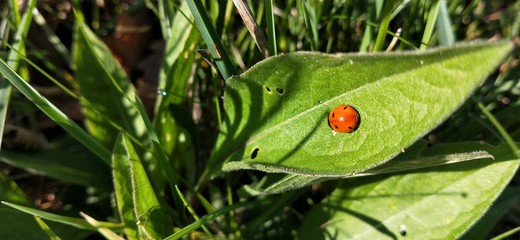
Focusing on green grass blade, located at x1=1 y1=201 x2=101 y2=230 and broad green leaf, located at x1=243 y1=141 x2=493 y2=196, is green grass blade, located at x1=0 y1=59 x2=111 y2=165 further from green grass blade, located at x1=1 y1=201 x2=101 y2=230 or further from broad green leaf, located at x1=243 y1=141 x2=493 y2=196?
broad green leaf, located at x1=243 y1=141 x2=493 y2=196

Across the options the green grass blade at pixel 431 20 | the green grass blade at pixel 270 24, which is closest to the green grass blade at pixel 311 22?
the green grass blade at pixel 270 24

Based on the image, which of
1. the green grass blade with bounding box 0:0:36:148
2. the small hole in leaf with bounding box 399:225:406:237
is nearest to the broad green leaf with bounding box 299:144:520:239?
the small hole in leaf with bounding box 399:225:406:237

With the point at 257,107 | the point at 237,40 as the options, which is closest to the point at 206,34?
the point at 257,107

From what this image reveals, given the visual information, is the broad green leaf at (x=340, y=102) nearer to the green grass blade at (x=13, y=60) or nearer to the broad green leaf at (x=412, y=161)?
the broad green leaf at (x=412, y=161)

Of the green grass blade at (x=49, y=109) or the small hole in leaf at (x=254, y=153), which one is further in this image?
the small hole in leaf at (x=254, y=153)

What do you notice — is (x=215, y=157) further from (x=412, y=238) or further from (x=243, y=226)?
(x=412, y=238)

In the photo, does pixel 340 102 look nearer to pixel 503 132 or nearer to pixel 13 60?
pixel 503 132
